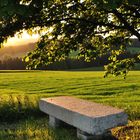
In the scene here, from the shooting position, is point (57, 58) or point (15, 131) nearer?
point (15, 131)

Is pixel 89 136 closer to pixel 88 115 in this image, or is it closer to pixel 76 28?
pixel 88 115

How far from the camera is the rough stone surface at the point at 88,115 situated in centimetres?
904

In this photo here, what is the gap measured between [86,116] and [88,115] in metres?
0.05

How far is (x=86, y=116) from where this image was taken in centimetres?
922

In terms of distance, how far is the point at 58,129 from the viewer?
1186 centimetres

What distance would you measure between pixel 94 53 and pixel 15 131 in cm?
411

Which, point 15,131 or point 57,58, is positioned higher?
point 57,58

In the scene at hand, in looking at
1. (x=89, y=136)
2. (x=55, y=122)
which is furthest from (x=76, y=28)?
(x=89, y=136)

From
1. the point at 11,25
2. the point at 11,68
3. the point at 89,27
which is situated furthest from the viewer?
the point at 11,68

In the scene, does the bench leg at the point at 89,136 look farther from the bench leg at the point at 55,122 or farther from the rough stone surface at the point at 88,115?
the bench leg at the point at 55,122

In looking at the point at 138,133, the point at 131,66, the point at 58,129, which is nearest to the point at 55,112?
the point at 58,129

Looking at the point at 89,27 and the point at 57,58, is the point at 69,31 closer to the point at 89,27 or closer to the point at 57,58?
the point at 89,27

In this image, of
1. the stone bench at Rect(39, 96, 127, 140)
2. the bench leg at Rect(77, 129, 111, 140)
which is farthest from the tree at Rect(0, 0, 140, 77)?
the bench leg at Rect(77, 129, 111, 140)

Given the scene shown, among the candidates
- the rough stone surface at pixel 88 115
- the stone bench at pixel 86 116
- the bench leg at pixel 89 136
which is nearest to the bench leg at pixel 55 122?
the stone bench at pixel 86 116
